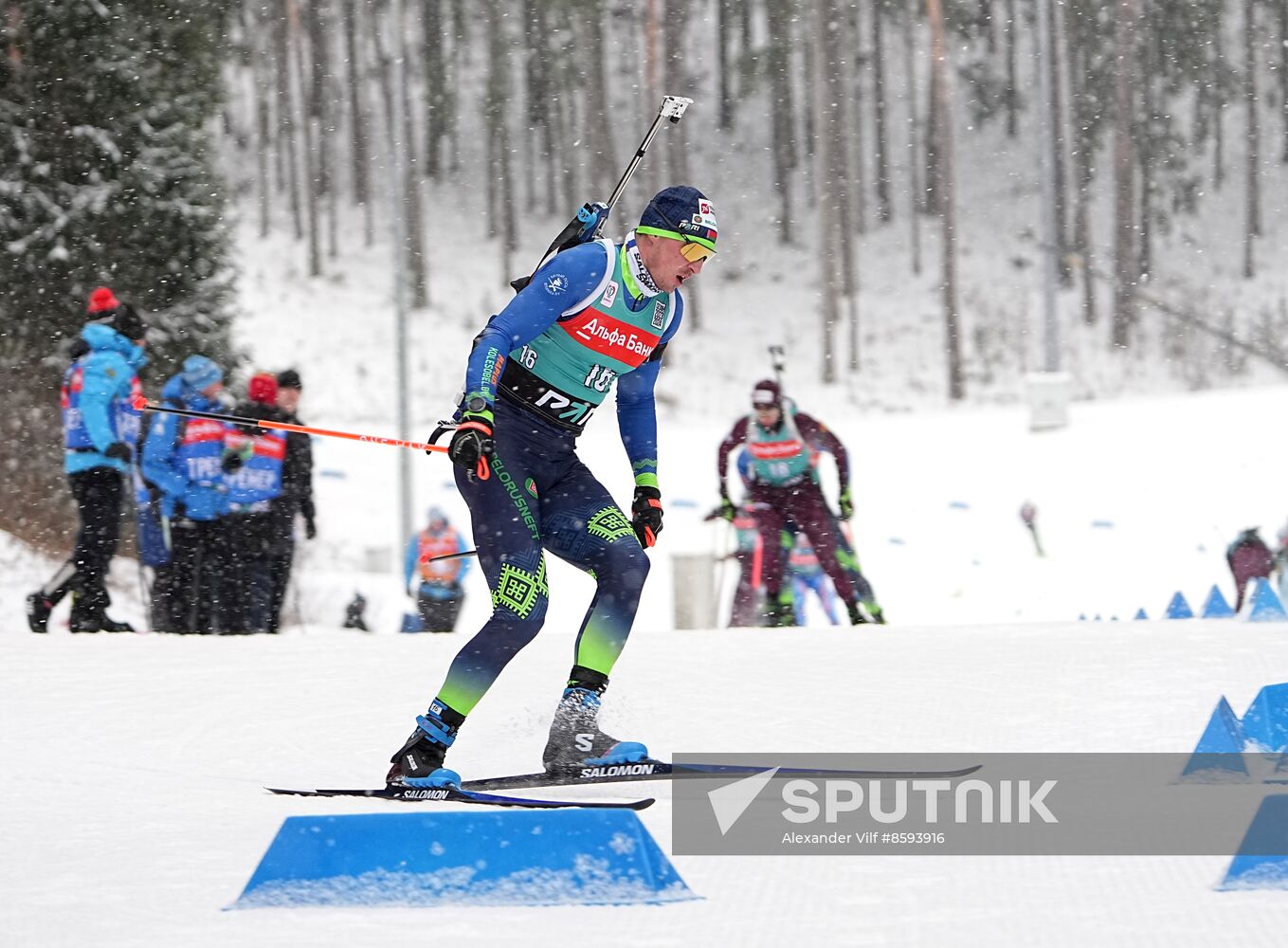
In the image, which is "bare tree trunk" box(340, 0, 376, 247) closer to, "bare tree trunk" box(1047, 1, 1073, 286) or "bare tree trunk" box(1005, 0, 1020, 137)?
"bare tree trunk" box(1047, 1, 1073, 286)

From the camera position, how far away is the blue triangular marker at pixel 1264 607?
28.2ft

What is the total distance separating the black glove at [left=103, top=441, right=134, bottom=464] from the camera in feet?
29.8

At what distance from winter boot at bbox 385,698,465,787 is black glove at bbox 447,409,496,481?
2.37 feet

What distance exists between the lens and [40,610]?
9875 mm

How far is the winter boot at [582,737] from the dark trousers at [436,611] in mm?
7055

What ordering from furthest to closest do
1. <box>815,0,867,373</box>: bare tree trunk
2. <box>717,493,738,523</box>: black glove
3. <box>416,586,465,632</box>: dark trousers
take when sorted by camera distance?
<box>815,0,867,373</box>: bare tree trunk
<box>416,586,465,632</box>: dark trousers
<box>717,493,738,523</box>: black glove

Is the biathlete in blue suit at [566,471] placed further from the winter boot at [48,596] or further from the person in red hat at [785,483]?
the person in red hat at [785,483]

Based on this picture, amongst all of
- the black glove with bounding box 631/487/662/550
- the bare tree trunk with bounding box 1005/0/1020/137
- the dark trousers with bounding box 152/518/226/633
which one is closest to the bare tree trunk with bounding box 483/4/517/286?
the bare tree trunk with bounding box 1005/0/1020/137

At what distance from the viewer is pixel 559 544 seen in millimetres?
5078

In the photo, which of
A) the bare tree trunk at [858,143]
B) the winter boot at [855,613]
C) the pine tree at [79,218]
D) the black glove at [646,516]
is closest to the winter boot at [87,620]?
the winter boot at [855,613]

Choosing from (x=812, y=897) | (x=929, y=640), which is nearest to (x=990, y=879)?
(x=812, y=897)

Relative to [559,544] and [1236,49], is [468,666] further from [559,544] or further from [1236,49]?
[1236,49]

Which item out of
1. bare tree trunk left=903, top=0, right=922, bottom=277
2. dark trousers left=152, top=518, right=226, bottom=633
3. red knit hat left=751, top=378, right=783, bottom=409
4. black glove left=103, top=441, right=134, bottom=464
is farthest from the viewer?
bare tree trunk left=903, top=0, right=922, bottom=277

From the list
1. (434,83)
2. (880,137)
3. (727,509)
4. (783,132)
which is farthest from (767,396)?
(783,132)
